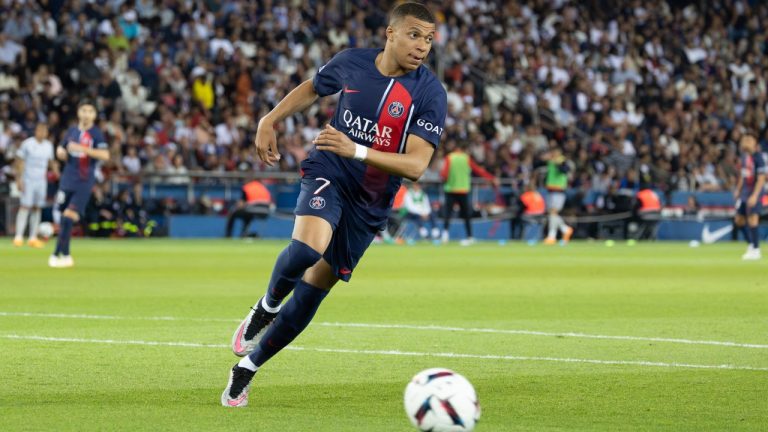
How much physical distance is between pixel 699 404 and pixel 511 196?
27.7 m

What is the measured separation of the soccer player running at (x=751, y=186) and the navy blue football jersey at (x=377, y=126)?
17.7m

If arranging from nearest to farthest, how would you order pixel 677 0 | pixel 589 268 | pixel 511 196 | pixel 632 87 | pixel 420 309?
pixel 420 309, pixel 589 268, pixel 511 196, pixel 632 87, pixel 677 0

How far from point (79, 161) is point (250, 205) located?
12821 millimetres

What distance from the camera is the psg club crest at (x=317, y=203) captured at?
7.29 m

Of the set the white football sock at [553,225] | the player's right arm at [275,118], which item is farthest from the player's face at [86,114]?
the white football sock at [553,225]

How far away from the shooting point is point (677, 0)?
44.0 metres

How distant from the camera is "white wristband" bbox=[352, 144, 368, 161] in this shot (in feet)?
22.4

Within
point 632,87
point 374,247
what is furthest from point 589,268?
point 632,87

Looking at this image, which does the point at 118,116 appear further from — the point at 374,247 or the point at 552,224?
the point at 552,224

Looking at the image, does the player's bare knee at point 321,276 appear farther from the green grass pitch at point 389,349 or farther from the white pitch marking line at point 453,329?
the white pitch marking line at point 453,329

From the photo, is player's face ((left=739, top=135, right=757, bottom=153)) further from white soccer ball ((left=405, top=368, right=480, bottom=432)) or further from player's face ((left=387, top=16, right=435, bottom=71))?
white soccer ball ((left=405, top=368, right=480, bottom=432))

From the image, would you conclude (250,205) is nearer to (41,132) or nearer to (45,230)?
(45,230)

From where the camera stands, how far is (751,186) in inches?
980

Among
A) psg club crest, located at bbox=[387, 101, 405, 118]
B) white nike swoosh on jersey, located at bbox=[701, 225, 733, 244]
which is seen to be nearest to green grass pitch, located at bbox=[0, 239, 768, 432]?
psg club crest, located at bbox=[387, 101, 405, 118]
